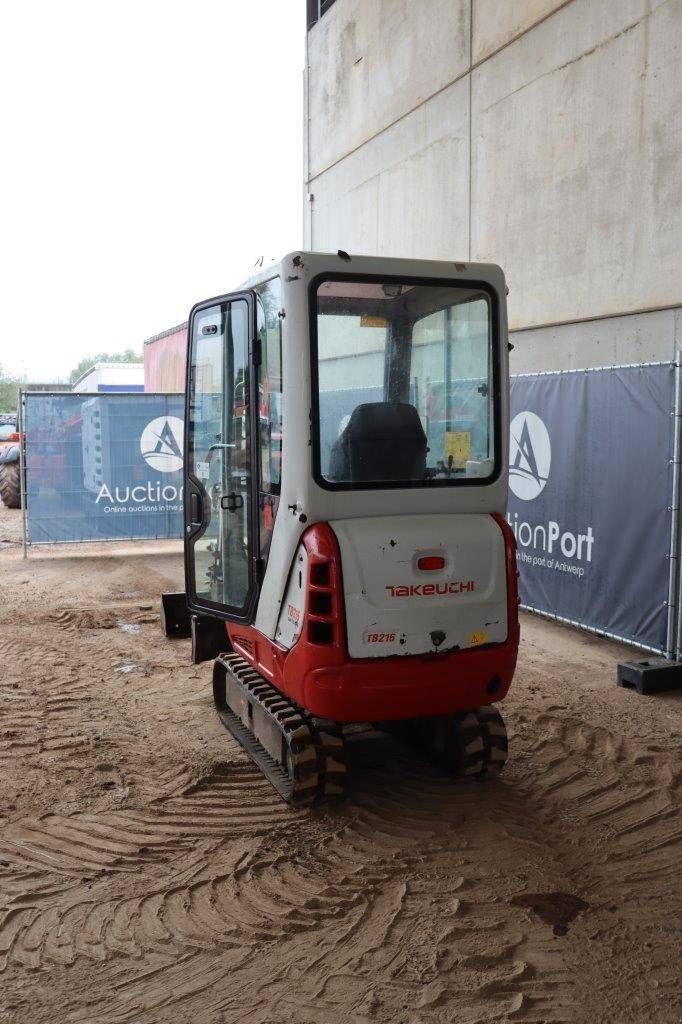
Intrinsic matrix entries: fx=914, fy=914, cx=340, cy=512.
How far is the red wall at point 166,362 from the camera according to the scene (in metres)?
25.0

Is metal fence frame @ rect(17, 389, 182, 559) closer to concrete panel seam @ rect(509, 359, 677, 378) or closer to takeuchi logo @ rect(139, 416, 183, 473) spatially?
takeuchi logo @ rect(139, 416, 183, 473)

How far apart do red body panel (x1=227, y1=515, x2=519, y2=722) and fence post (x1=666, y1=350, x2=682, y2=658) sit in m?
2.98

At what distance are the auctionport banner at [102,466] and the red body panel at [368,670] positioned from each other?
8.63 metres

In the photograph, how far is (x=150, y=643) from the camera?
338 inches

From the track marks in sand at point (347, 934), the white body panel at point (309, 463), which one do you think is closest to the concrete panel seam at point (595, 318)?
the white body panel at point (309, 463)

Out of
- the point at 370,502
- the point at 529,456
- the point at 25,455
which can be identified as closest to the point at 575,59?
the point at 529,456

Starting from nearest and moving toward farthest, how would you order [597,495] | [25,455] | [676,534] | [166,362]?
[676,534]
[597,495]
[25,455]
[166,362]

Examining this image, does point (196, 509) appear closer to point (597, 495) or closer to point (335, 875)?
point (335, 875)

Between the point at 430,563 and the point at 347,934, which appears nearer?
the point at 347,934

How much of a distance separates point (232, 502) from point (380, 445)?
3.68ft

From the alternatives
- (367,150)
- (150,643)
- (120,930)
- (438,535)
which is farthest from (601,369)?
(367,150)

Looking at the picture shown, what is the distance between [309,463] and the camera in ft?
15.0

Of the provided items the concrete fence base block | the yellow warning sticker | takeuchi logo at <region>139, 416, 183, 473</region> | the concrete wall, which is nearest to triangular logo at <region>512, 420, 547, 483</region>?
the concrete wall

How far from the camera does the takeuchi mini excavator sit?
15.1 ft
